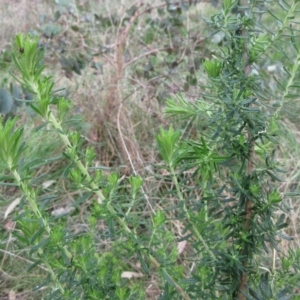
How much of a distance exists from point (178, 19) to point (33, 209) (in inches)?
79.2

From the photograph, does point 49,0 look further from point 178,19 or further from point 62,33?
point 178,19

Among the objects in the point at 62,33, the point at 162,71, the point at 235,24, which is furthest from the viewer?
the point at 62,33

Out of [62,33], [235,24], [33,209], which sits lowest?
[62,33]

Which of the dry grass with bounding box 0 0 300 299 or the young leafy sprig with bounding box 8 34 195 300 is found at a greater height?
the young leafy sprig with bounding box 8 34 195 300

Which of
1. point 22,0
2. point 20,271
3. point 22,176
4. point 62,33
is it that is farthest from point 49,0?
point 22,176

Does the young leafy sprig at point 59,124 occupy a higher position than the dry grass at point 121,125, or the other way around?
the young leafy sprig at point 59,124

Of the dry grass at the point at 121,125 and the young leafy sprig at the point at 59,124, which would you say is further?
the dry grass at the point at 121,125

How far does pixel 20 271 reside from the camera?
1755 mm

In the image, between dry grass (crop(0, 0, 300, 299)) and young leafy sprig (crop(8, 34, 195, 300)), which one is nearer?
young leafy sprig (crop(8, 34, 195, 300))

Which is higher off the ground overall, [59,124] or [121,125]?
[59,124]

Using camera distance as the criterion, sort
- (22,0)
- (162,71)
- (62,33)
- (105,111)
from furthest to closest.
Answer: (22,0)
(62,33)
(162,71)
(105,111)

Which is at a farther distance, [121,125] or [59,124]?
[121,125]

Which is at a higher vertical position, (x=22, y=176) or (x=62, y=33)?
(x=22, y=176)

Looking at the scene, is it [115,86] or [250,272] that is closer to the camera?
[250,272]
